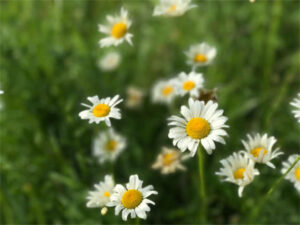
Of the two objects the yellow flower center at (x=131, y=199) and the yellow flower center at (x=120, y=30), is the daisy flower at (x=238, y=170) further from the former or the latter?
the yellow flower center at (x=120, y=30)

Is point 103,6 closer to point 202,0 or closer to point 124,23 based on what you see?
point 202,0

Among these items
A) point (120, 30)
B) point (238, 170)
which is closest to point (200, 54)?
point (120, 30)

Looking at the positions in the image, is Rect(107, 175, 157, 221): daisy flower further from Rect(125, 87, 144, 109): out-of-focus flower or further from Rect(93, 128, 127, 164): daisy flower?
Rect(125, 87, 144, 109): out-of-focus flower

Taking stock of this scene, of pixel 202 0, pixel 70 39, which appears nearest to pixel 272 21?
pixel 202 0

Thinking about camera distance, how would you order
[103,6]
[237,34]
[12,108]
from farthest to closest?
[103,6] → [237,34] → [12,108]

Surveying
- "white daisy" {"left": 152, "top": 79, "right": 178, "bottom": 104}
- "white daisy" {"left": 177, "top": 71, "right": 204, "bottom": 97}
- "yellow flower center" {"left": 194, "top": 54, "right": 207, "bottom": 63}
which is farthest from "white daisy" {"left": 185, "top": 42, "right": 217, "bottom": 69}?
"white daisy" {"left": 152, "top": 79, "right": 178, "bottom": 104}

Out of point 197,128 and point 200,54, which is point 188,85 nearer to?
point 200,54
